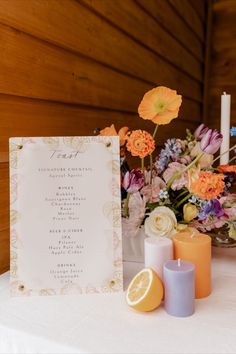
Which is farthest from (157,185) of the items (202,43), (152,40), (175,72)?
(202,43)

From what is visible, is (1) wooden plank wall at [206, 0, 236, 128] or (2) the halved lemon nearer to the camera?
(2) the halved lemon

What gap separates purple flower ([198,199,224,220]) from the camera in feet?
2.77

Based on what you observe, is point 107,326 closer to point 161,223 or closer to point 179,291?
point 179,291

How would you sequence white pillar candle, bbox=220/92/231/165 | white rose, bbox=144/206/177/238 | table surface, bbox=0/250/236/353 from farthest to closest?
white pillar candle, bbox=220/92/231/165 < white rose, bbox=144/206/177/238 < table surface, bbox=0/250/236/353

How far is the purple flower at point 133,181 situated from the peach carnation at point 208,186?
14 centimetres

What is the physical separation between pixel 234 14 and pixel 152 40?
1.17 metres

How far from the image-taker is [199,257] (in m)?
0.78

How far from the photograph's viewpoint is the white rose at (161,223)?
868 millimetres

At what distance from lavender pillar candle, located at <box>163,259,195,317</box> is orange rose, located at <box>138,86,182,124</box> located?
35 cm

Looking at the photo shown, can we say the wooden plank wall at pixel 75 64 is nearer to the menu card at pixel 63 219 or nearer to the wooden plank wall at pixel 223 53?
the menu card at pixel 63 219

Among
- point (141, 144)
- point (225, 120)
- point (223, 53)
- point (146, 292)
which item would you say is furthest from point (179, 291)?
point (223, 53)

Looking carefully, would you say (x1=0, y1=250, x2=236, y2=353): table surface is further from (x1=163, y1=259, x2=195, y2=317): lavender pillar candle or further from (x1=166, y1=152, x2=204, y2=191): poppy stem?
(x1=166, y1=152, x2=204, y2=191): poppy stem

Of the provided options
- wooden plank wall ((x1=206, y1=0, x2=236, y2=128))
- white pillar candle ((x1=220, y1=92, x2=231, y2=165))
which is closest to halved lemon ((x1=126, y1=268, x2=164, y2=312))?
white pillar candle ((x1=220, y1=92, x2=231, y2=165))

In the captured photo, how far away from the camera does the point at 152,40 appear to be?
5.79 ft
